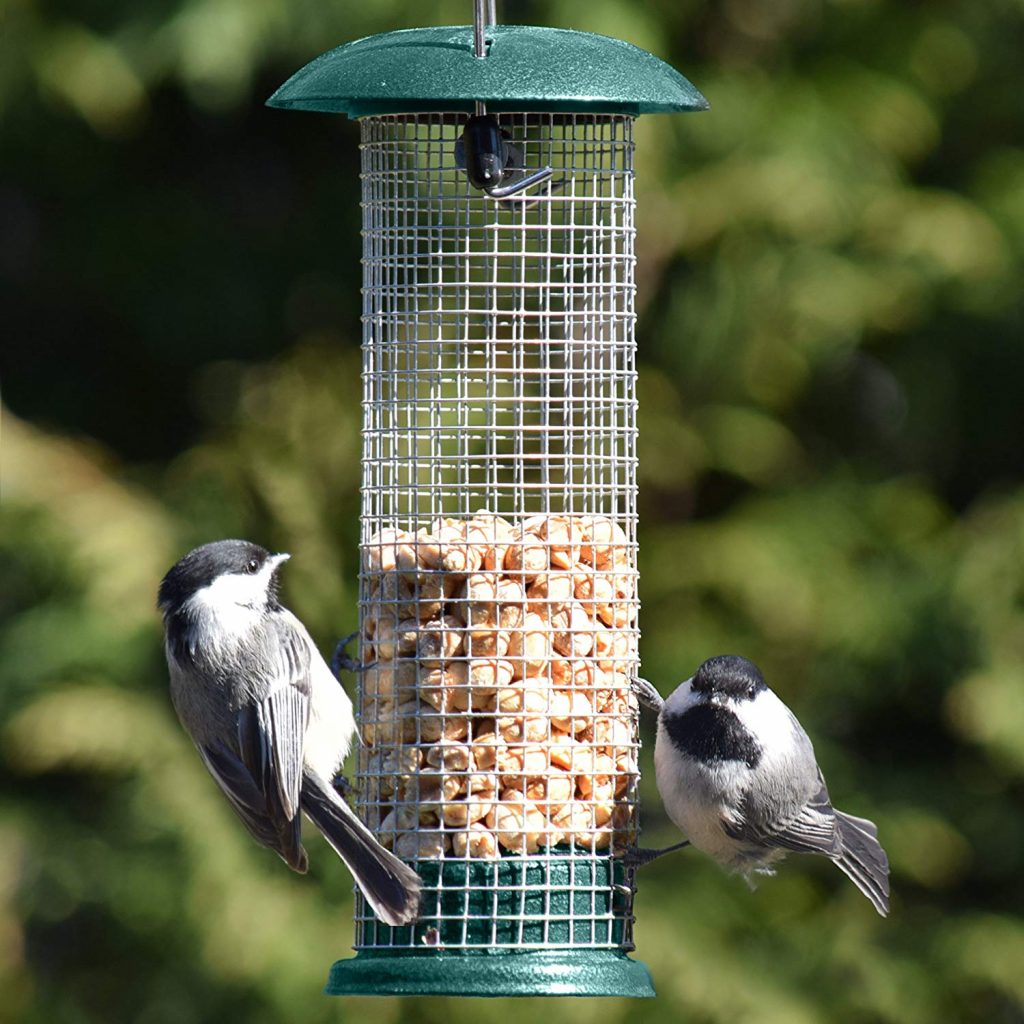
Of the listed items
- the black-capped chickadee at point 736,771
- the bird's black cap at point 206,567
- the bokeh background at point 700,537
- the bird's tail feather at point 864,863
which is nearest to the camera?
Result: the black-capped chickadee at point 736,771

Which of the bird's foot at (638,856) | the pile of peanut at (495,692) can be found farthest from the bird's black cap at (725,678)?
the bird's foot at (638,856)

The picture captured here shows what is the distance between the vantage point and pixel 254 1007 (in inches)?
289

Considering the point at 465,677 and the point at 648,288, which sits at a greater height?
the point at 648,288

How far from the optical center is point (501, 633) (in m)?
4.89

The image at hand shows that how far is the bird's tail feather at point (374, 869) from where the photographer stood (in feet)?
15.0

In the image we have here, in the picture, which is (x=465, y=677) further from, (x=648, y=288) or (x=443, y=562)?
(x=648, y=288)

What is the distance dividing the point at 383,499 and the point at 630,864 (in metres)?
1.16

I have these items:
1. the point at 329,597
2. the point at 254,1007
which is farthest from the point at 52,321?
the point at 254,1007

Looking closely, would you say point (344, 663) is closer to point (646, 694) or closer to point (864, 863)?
point (646, 694)

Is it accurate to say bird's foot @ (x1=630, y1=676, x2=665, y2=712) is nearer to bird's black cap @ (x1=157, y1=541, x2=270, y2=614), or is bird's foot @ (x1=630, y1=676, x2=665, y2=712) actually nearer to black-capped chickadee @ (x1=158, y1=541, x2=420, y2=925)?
black-capped chickadee @ (x1=158, y1=541, x2=420, y2=925)

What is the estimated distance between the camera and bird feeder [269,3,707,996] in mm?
4594

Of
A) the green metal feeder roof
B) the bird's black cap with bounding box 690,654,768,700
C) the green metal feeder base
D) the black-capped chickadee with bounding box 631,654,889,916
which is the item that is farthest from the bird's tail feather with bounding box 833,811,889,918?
the green metal feeder roof

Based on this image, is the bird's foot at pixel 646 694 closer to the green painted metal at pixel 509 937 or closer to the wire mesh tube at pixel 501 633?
the wire mesh tube at pixel 501 633

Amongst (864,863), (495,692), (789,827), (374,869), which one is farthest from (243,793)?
(864,863)
